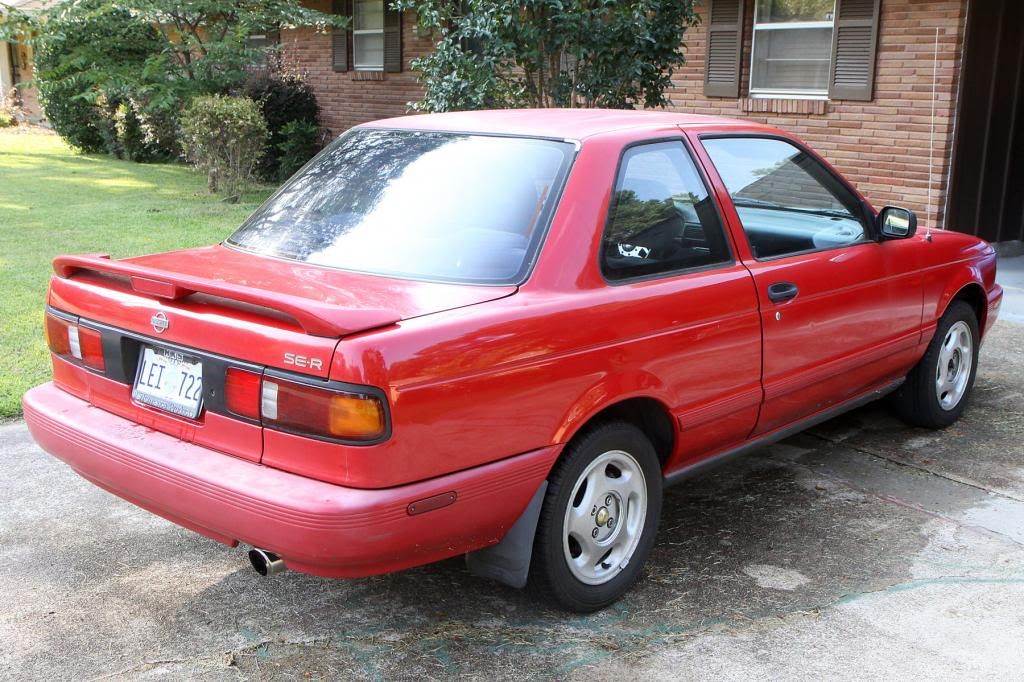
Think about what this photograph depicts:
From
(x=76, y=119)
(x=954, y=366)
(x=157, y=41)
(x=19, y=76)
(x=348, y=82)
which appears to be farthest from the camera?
(x=19, y=76)

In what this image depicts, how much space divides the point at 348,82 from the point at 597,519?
599 inches

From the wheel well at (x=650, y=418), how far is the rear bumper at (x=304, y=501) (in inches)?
15.6

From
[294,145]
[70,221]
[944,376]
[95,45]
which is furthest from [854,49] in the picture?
[95,45]

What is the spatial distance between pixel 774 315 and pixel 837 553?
0.93m

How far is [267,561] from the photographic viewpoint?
10.1ft

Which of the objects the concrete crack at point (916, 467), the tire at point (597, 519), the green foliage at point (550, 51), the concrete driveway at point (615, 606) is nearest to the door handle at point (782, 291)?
the tire at point (597, 519)

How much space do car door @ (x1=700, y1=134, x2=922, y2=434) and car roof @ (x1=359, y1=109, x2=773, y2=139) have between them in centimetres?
17

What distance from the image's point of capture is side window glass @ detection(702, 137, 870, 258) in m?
4.13

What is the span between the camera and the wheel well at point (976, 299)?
5.46 m

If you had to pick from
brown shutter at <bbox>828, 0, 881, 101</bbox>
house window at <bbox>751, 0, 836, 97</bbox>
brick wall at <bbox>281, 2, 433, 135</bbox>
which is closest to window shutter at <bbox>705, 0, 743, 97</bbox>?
house window at <bbox>751, 0, 836, 97</bbox>

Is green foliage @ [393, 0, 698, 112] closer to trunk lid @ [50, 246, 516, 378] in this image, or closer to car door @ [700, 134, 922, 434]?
car door @ [700, 134, 922, 434]

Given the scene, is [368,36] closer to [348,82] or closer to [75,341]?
[348,82]

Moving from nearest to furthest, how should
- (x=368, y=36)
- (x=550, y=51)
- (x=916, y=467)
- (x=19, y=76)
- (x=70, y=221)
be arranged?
(x=916, y=467), (x=550, y=51), (x=70, y=221), (x=368, y=36), (x=19, y=76)

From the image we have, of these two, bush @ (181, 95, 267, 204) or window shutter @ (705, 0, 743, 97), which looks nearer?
window shutter @ (705, 0, 743, 97)
